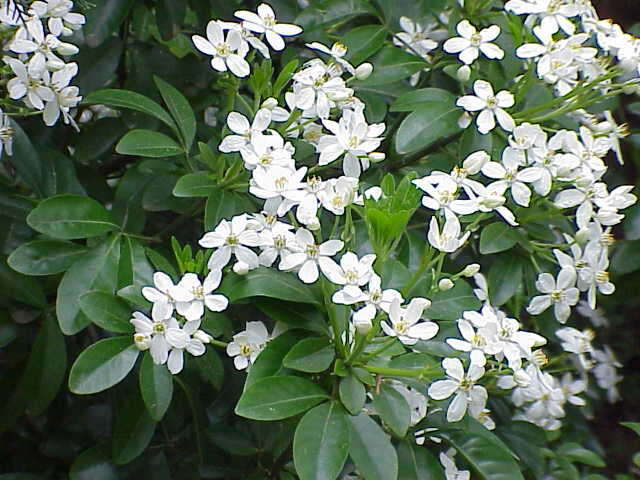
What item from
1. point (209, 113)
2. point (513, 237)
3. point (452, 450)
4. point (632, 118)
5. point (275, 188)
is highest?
point (275, 188)

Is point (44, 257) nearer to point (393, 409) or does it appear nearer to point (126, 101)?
point (126, 101)

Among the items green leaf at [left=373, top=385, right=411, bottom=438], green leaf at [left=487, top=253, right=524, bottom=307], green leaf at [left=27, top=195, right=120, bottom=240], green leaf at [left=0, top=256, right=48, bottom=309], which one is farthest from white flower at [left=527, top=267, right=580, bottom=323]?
green leaf at [left=0, top=256, right=48, bottom=309]

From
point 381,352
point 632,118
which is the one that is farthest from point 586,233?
point 632,118

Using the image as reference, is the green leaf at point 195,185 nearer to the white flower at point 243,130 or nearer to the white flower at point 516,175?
the white flower at point 243,130

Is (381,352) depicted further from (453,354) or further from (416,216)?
(416,216)

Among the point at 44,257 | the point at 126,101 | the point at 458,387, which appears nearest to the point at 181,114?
the point at 126,101

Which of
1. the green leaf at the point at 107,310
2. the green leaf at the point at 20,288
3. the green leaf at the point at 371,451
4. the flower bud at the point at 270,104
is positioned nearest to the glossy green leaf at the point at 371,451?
the green leaf at the point at 371,451

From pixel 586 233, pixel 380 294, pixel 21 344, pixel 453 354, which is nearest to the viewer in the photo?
pixel 380 294
